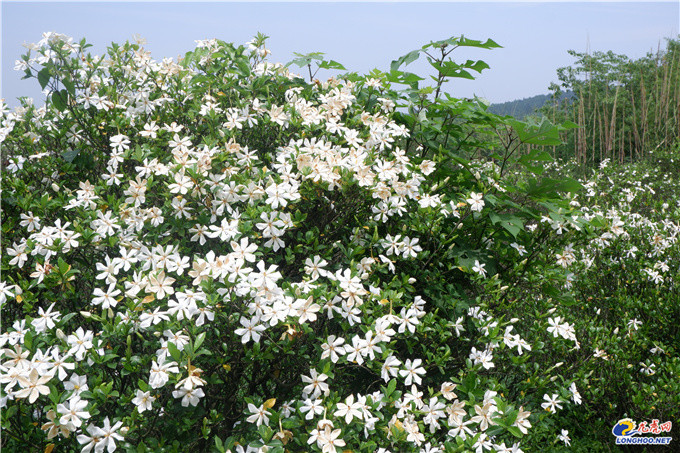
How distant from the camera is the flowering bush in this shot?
6.17 feet

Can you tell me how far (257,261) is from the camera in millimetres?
2318

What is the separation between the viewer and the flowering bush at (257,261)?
1881mm

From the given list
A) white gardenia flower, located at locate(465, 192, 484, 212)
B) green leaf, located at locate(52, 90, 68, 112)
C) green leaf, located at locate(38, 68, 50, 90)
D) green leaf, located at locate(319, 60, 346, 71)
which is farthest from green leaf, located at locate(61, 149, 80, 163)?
white gardenia flower, located at locate(465, 192, 484, 212)

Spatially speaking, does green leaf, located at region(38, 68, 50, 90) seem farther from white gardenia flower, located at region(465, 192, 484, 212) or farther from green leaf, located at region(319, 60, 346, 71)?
white gardenia flower, located at region(465, 192, 484, 212)

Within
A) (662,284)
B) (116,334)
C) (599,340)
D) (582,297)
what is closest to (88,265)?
(116,334)

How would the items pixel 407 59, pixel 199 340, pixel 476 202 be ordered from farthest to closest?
pixel 407 59 → pixel 476 202 → pixel 199 340

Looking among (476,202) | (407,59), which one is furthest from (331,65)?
(476,202)

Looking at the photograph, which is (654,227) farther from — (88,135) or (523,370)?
(88,135)

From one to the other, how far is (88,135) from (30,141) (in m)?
0.36

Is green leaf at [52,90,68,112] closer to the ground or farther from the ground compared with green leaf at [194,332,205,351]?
farther from the ground

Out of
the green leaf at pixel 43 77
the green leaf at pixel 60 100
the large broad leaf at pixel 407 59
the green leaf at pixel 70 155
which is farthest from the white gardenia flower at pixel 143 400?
the large broad leaf at pixel 407 59

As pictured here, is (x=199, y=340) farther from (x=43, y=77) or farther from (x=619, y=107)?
(x=619, y=107)

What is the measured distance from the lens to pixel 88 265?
2.34 m

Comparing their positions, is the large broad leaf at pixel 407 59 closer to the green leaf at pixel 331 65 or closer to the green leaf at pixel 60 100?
the green leaf at pixel 331 65
